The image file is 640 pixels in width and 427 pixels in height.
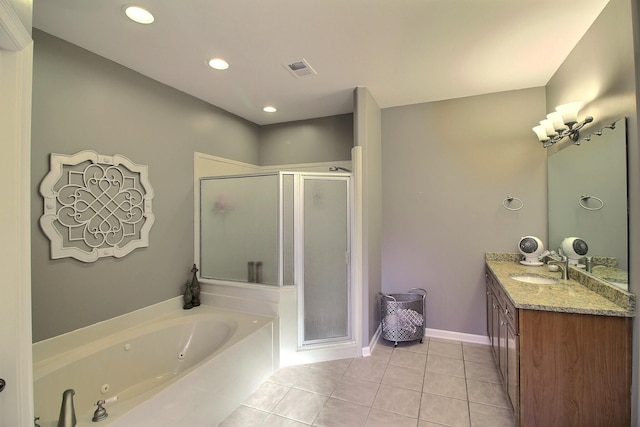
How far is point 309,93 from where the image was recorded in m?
2.83

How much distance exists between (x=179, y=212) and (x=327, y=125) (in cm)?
195

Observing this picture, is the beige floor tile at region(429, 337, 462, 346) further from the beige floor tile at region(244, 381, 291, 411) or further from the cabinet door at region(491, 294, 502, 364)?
the beige floor tile at region(244, 381, 291, 411)

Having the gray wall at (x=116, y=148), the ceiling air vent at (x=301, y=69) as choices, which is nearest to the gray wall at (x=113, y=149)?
the gray wall at (x=116, y=148)

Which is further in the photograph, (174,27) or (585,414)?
(174,27)

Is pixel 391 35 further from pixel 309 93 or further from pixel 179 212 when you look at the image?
pixel 179 212

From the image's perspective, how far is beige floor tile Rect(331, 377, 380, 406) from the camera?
2.12 m

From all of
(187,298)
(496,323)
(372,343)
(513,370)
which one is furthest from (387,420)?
(187,298)

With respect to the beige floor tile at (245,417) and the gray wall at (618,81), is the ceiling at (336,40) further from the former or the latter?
the beige floor tile at (245,417)

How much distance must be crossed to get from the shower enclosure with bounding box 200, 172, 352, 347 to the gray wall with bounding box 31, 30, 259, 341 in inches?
19.8

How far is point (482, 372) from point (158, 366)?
2.69 metres

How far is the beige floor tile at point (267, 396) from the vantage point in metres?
2.07

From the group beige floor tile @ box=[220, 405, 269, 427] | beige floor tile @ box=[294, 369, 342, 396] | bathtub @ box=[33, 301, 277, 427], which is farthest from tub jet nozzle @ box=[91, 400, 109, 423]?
beige floor tile @ box=[294, 369, 342, 396]

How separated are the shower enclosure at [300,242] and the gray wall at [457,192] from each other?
73 centimetres

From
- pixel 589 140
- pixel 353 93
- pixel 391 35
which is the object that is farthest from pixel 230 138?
pixel 589 140
